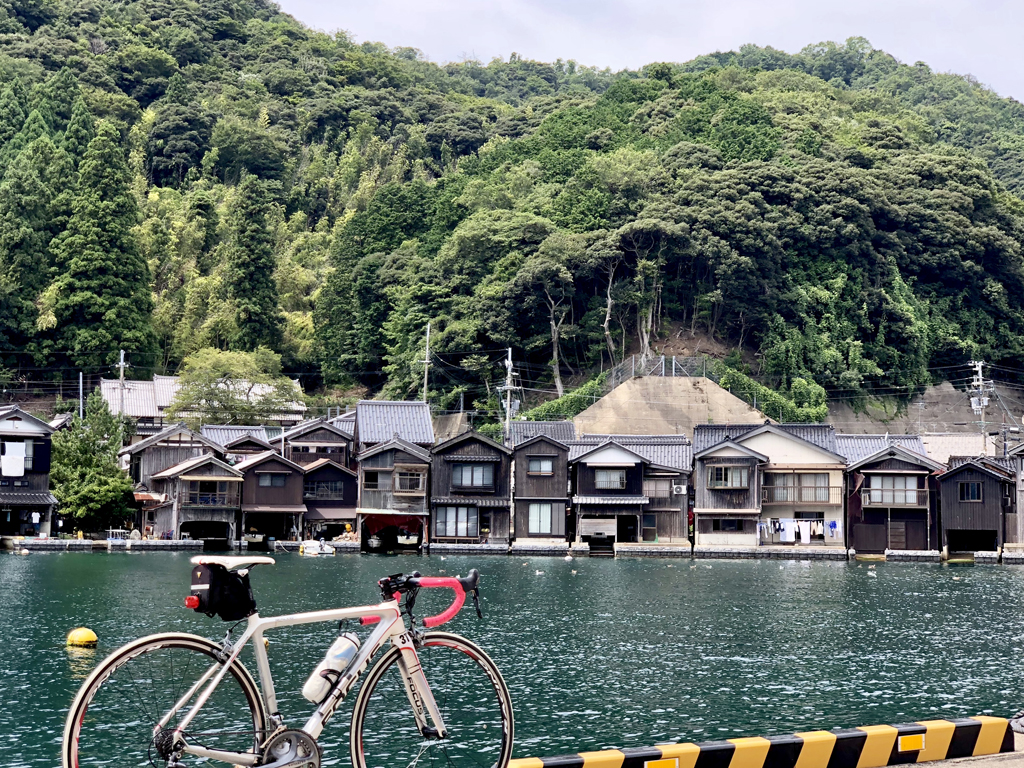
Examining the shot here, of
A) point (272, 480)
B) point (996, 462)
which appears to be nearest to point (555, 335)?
point (272, 480)

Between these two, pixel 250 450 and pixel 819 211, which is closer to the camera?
pixel 250 450

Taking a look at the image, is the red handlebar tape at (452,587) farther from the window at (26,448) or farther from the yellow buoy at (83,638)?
the window at (26,448)

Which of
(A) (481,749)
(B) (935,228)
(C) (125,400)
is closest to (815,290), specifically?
(B) (935,228)

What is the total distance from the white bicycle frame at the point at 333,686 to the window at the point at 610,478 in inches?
1779

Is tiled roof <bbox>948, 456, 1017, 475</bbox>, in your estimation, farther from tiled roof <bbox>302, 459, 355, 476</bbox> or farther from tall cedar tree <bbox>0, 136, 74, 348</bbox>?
tall cedar tree <bbox>0, 136, 74, 348</bbox>

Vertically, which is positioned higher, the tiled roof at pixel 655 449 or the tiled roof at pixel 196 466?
the tiled roof at pixel 655 449

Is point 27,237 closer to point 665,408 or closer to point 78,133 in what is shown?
point 78,133

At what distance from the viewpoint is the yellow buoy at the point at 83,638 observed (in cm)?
2128

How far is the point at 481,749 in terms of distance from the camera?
42.2ft

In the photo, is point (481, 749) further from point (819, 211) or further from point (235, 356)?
point (819, 211)

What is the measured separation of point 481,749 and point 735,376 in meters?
54.4

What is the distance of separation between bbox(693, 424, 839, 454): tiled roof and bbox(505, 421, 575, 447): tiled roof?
5.99 metres

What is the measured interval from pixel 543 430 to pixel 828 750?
48164 millimetres

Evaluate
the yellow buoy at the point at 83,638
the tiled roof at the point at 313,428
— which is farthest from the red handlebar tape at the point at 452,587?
the tiled roof at the point at 313,428
